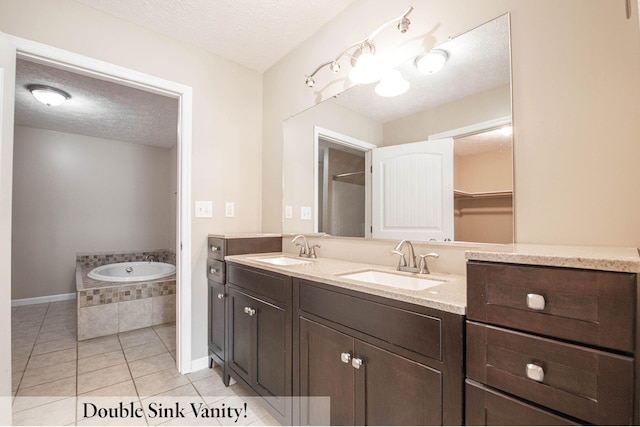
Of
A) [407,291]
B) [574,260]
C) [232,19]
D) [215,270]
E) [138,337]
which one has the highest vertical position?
[232,19]

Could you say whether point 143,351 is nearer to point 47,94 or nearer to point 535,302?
point 47,94

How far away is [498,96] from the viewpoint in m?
1.18

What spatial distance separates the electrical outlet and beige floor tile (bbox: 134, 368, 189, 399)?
1214 millimetres

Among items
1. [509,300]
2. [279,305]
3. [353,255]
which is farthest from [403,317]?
[353,255]

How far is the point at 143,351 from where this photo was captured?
2428 millimetres

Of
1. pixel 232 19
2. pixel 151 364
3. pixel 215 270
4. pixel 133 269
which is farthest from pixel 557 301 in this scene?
pixel 133 269

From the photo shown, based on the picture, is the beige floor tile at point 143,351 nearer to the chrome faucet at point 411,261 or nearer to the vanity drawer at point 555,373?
Result: the chrome faucet at point 411,261

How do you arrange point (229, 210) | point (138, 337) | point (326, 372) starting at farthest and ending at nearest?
point (138, 337) < point (229, 210) < point (326, 372)

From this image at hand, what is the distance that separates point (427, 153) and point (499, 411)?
107cm

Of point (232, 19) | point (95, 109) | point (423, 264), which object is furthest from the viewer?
point (95, 109)

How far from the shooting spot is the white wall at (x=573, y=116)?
0.91 meters

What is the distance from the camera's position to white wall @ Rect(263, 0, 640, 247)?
91cm

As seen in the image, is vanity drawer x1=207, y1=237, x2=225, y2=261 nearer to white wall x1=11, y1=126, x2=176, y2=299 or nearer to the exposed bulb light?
the exposed bulb light

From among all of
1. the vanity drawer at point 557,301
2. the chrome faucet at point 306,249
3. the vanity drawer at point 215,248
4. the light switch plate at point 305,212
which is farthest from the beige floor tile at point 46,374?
the vanity drawer at point 557,301
